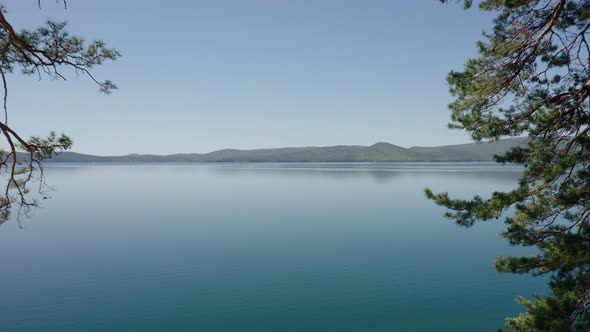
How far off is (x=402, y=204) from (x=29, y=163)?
46.8 metres

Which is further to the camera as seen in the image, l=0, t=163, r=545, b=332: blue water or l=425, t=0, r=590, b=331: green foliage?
l=0, t=163, r=545, b=332: blue water

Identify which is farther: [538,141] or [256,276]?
[256,276]

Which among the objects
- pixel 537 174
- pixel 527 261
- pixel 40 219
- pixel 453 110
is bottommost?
pixel 40 219

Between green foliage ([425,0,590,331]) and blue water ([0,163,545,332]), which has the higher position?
green foliage ([425,0,590,331])

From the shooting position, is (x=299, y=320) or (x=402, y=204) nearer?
(x=299, y=320)

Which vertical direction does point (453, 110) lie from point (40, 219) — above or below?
above

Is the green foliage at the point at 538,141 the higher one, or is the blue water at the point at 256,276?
the green foliage at the point at 538,141

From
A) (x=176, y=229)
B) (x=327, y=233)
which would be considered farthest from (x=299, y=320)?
(x=176, y=229)

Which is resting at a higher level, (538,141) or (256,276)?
(538,141)

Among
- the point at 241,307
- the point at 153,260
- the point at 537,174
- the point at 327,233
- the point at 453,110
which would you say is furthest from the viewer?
the point at 327,233

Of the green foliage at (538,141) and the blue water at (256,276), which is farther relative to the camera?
the blue water at (256,276)

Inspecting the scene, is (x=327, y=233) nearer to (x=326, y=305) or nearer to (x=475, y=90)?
(x=326, y=305)

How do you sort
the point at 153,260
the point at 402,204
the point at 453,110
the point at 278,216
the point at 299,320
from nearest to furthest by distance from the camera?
the point at 453,110, the point at 299,320, the point at 153,260, the point at 278,216, the point at 402,204

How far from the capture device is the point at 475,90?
957 cm
